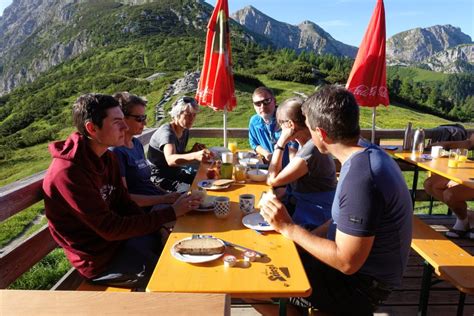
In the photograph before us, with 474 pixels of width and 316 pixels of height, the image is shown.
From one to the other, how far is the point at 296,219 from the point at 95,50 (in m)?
78.1

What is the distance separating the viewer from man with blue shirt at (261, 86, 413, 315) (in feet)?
5.18

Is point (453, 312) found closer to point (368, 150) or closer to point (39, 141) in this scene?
point (368, 150)

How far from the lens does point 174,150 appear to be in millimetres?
3742

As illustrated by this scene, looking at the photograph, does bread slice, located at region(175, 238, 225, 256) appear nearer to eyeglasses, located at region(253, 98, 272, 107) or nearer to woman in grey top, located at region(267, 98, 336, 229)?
woman in grey top, located at region(267, 98, 336, 229)

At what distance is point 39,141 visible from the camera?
28.6 m

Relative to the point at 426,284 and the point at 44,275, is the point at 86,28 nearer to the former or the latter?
the point at 44,275

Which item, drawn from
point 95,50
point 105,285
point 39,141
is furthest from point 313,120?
point 95,50

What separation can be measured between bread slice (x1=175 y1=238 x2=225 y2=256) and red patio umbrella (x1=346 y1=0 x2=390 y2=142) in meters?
3.53

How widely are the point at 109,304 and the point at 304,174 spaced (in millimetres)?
1812

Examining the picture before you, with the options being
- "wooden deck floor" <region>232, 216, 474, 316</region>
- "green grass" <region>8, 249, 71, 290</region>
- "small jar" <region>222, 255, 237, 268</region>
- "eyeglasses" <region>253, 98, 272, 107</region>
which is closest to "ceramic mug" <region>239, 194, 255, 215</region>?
"small jar" <region>222, 255, 237, 268</region>

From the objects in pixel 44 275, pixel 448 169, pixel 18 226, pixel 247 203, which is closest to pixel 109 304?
pixel 247 203

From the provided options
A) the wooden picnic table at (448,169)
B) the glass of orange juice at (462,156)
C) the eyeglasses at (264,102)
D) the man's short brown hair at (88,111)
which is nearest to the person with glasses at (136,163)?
the man's short brown hair at (88,111)

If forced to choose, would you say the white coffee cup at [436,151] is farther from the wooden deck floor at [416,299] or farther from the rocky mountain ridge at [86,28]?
the rocky mountain ridge at [86,28]

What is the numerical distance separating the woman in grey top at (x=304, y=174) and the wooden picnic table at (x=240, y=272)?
73 cm
